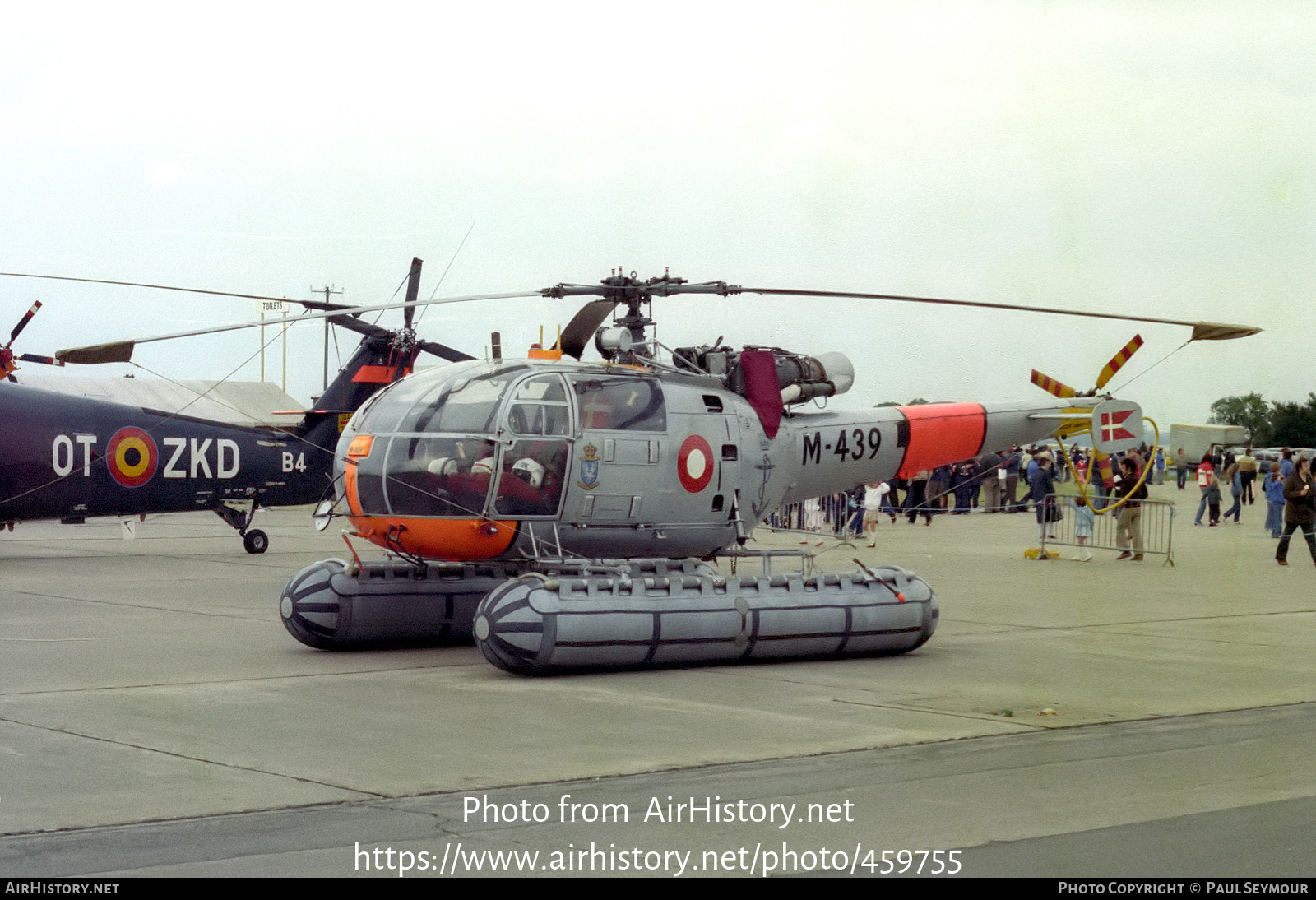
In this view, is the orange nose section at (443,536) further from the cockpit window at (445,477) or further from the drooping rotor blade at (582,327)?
the drooping rotor blade at (582,327)

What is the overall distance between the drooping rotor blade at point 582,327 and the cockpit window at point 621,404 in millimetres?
915

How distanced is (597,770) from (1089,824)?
246 cm

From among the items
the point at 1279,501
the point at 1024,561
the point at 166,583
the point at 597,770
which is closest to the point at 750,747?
the point at 597,770

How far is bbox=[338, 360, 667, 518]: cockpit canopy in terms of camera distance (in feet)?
37.9

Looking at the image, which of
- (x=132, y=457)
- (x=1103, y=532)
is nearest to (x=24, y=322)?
(x=132, y=457)

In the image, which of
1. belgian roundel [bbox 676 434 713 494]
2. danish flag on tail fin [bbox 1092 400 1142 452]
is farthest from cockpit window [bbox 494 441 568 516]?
danish flag on tail fin [bbox 1092 400 1142 452]

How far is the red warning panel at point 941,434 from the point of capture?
15305mm

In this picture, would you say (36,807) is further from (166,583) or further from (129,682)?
(166,583)

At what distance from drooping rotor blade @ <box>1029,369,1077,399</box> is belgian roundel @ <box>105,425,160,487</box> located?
13286mm

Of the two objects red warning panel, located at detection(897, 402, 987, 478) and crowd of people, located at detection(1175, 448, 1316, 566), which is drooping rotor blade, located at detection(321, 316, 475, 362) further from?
crowd of people, located at detection(1175, 448, 1316, 566)

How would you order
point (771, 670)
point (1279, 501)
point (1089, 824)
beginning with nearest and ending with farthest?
1. point (1089, 824)
2. point (771, 670)
3. point (1279, 501)

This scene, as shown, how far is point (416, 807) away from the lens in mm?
6688

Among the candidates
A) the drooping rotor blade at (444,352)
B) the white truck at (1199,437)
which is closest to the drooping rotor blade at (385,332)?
the drooping rotor blade at (444,352)

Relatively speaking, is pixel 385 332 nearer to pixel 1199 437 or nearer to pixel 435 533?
pixel 435 533
